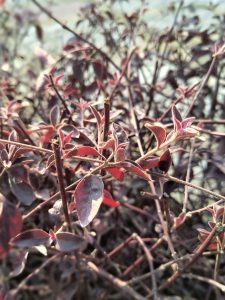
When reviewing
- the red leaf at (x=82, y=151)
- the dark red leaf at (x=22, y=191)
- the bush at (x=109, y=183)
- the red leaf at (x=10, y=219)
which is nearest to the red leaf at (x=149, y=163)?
the bush at (x=109, y=183)

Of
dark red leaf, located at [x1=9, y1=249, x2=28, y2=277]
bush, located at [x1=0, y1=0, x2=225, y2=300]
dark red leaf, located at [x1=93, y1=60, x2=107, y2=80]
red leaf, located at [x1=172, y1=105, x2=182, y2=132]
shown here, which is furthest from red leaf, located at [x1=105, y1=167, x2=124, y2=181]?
dark red leaf, located at [x1=93, y1=60, x2=107, y2=80]

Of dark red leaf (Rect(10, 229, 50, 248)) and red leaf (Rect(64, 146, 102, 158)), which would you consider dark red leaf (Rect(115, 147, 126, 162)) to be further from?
dark red leaf (Rect(10, 229, 50, 248))

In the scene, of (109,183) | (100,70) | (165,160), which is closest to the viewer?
(165,160)

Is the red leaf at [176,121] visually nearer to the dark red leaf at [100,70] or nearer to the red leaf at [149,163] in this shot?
the red leaf at [149,163]

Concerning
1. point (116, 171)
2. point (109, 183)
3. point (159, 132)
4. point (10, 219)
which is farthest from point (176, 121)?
point (109, 183)

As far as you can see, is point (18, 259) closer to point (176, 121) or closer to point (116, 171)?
point (116, 171)

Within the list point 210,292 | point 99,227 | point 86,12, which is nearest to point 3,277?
point 99,227

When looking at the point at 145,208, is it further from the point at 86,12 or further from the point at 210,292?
the point at 86,12
